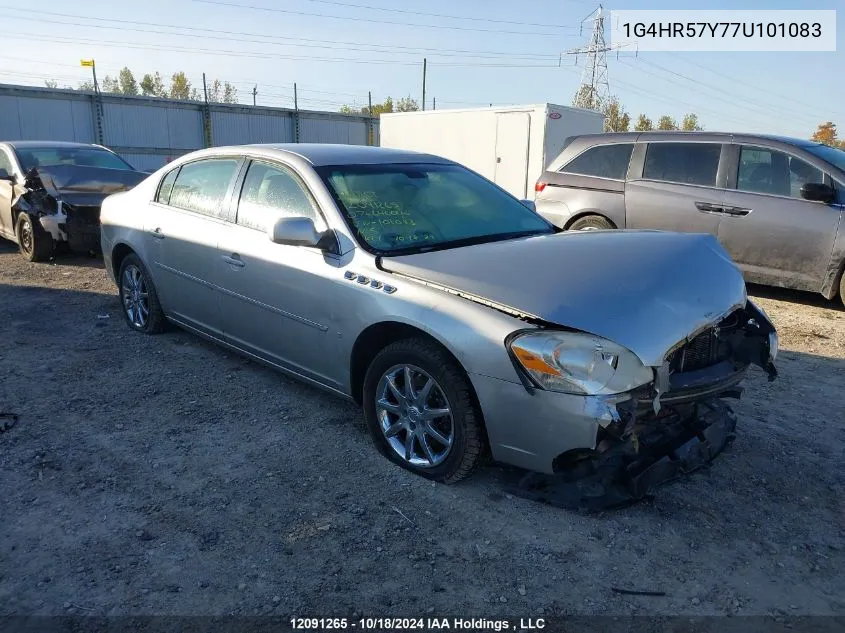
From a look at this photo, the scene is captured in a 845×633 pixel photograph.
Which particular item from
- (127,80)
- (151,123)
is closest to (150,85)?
(127,80)

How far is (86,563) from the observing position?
8.87 feet

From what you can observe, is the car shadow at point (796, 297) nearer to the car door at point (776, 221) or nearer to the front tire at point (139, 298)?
the car door at point (776, 221)

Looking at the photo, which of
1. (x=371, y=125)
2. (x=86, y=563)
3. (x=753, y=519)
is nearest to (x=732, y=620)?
(x=753, y=519)

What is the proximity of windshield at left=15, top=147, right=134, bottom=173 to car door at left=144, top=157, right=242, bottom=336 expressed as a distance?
511 cm

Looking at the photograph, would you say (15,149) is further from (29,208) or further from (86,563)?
(86,563)

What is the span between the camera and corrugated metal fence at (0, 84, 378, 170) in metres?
21.9

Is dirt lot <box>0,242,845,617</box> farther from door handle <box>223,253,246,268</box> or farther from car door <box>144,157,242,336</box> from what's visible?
door handle <box>223,253,246,268</box>

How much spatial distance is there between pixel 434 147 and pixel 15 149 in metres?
10.2

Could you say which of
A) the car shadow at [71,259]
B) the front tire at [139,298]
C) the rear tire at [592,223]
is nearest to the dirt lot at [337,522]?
the front tire at [139,298]

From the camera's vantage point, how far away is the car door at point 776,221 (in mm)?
6535

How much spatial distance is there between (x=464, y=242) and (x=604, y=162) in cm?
483

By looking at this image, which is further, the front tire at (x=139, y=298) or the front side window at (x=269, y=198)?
the front tire at (x=139, y=298)

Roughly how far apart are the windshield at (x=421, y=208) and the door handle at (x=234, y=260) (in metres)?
0.78

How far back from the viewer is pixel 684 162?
745 cm
